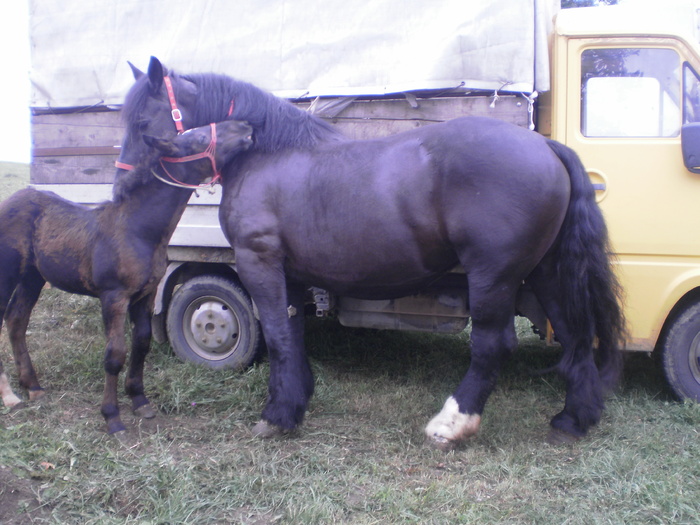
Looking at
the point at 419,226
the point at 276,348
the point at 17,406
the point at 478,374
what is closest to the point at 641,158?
the point at 419,226

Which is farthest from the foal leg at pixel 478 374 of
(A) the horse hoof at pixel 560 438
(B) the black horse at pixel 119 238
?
(B) the black horse at pixel 119 238

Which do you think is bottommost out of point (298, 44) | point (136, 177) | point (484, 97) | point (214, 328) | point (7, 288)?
point (214, 328)

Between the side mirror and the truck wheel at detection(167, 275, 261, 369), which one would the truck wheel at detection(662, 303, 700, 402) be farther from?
the truck wheel at detection(167, 275, 261, 369)

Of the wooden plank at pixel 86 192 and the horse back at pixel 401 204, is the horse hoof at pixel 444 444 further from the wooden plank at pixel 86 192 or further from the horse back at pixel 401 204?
the wooden plank at pixel 86 192

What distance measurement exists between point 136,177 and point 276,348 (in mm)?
1280

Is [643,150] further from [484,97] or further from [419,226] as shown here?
[419,226]

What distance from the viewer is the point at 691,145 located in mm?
3242

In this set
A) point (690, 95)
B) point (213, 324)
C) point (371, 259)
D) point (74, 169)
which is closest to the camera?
point (371, 259)

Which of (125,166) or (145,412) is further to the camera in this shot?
(145,412)

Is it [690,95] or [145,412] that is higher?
[690,95]

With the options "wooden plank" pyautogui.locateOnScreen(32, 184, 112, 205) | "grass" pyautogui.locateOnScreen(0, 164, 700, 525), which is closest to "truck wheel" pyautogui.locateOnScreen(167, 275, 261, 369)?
"grass" pyautogui.locateOnScreen(0, 164, 700, 525)

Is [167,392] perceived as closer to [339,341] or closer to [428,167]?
[339,341]

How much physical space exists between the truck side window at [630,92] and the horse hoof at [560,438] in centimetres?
184

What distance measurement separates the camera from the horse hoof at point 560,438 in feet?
10.0
